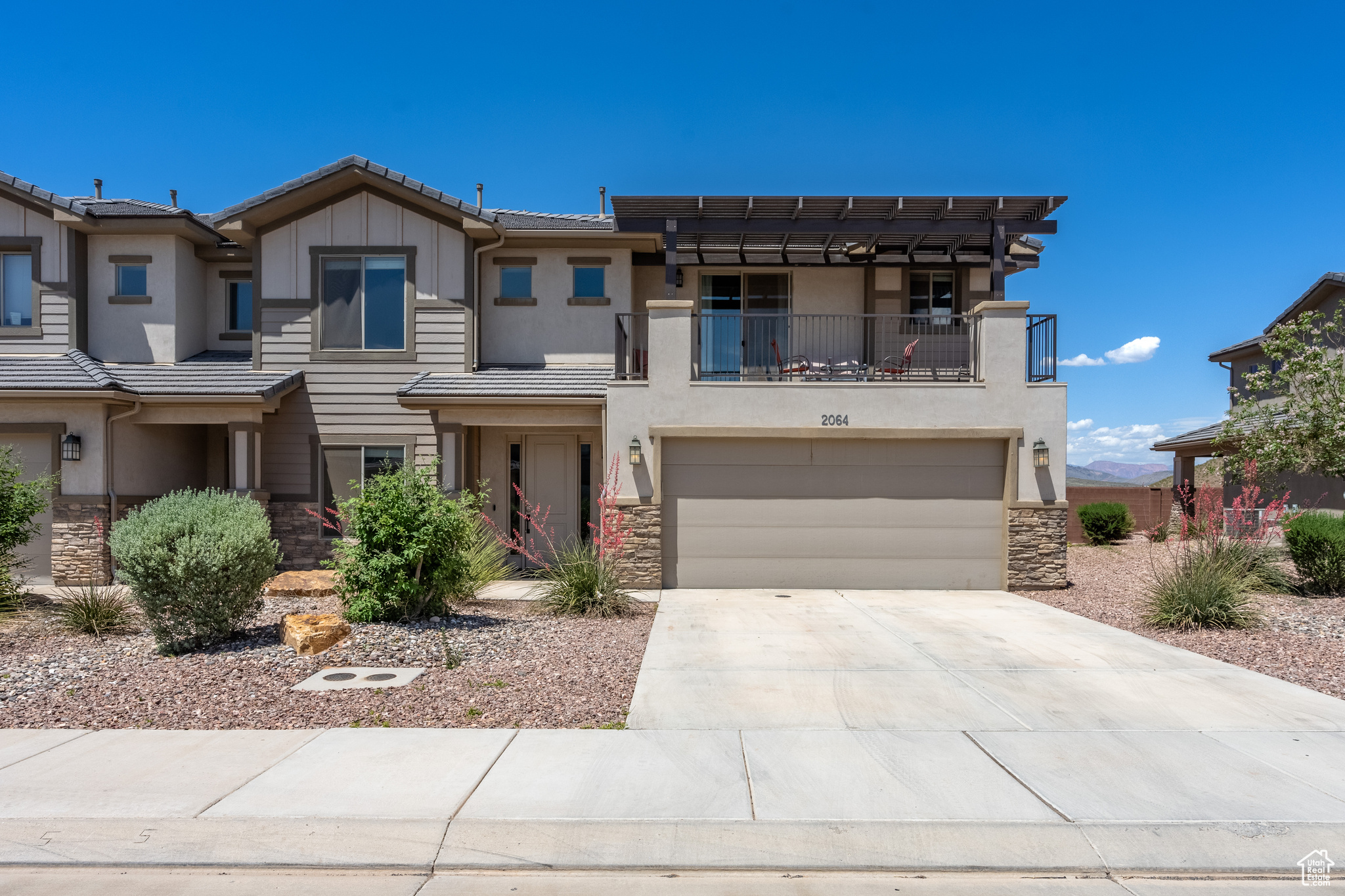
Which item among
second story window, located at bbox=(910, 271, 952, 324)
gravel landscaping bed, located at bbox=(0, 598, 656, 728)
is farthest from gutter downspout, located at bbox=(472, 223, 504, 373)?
second story window, located at bbox=(910, 271, 952, 324)

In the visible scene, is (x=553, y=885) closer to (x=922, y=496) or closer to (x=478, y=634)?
(x=478, y=634)

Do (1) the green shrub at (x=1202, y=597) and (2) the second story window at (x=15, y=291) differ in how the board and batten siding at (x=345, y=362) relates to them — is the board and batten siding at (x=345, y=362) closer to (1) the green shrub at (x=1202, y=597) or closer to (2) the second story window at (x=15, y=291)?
(2) the second story window at (x=15, y=291)

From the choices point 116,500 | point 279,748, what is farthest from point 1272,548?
point 116,500

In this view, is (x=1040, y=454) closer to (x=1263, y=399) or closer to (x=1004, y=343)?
(x=1004, y=343)

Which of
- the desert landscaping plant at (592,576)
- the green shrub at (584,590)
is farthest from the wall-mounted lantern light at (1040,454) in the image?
the green shrub at (584,590)

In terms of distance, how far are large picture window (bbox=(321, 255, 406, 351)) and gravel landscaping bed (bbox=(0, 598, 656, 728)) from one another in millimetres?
6122

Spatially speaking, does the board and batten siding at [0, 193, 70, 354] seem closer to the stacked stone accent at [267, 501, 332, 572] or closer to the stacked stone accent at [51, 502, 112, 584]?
the stacked stone accent at [51, 502, 112, 584]

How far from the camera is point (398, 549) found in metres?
8.66

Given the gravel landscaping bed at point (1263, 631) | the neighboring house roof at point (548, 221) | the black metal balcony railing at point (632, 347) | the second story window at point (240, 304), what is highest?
the neighboring house roof at point (548, 221)

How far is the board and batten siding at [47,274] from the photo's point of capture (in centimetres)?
1390

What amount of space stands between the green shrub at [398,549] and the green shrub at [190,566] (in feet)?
2.87

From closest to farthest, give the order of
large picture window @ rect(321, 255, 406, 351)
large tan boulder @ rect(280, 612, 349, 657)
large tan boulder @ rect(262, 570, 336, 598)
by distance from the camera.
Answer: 1. large tan boulder @ rect(280, 612, 349, 657)
2. large tan boulder @ rect(262, 570, 336, 598)
3. large picture window @ rect(321, 255, 406, 351)

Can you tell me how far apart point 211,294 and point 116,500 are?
14.1 ft

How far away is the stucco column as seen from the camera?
1225cm
